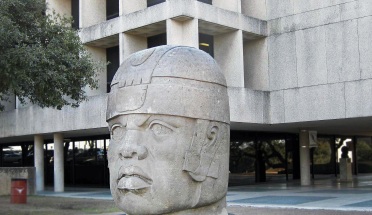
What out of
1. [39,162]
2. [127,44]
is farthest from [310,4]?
[39,162]

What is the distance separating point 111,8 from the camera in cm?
2762

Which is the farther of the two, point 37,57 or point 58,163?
point 58,163

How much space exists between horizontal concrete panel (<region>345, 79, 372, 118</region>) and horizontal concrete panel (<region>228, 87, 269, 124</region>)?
3.58 metres

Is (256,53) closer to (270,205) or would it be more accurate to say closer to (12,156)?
(270,205)

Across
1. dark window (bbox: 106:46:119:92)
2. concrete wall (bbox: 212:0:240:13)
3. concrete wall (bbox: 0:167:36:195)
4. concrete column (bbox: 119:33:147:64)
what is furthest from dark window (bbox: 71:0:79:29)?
concrete wall (bbox: 212:0:240:13)

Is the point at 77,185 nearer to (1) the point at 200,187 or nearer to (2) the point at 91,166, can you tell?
(2) the point at 91,166

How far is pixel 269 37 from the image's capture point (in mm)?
23922

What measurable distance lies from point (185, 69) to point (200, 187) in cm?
148

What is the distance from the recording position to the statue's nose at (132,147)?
6.35 m

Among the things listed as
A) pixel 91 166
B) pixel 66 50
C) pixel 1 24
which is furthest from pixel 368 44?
pixel 91 166

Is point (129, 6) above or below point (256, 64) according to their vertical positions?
above

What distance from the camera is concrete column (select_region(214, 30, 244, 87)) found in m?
22.7

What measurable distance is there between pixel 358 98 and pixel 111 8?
529 inches

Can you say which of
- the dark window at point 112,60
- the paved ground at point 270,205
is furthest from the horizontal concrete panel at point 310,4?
the dark window at point 112,60
